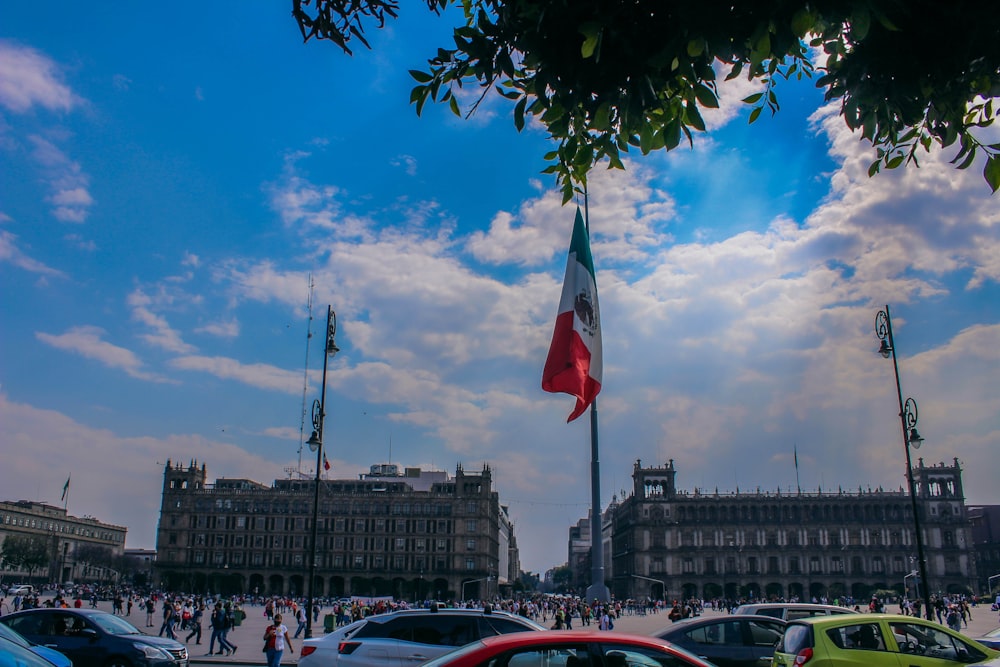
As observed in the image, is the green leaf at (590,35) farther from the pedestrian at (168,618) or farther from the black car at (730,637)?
the pedestrian at (168,618)

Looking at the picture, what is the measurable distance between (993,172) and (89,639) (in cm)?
1514

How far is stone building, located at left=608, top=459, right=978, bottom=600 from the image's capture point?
103188mm

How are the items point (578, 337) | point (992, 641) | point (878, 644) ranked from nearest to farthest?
1. point (878, 644)
2. point (578, 337)
3. point (992, 641)

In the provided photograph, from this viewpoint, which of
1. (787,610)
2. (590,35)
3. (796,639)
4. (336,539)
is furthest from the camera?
(336,539)

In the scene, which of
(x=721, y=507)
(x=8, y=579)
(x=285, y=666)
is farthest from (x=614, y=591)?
(x=285, y=666)

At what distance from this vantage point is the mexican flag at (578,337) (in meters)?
9.75

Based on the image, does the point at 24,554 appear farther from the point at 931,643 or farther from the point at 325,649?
the point at 931,643

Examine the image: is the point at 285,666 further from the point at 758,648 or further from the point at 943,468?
the point at 943,468

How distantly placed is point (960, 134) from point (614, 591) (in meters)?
140

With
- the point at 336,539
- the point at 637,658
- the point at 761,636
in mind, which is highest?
the point at 336,539

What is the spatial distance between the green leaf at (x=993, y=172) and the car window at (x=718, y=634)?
34.0ft

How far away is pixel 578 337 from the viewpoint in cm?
1044

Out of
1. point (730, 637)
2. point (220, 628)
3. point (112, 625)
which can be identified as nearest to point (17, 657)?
point (112, 625)

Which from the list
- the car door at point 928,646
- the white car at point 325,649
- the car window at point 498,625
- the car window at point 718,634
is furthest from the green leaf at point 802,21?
the car window at point 718,634
